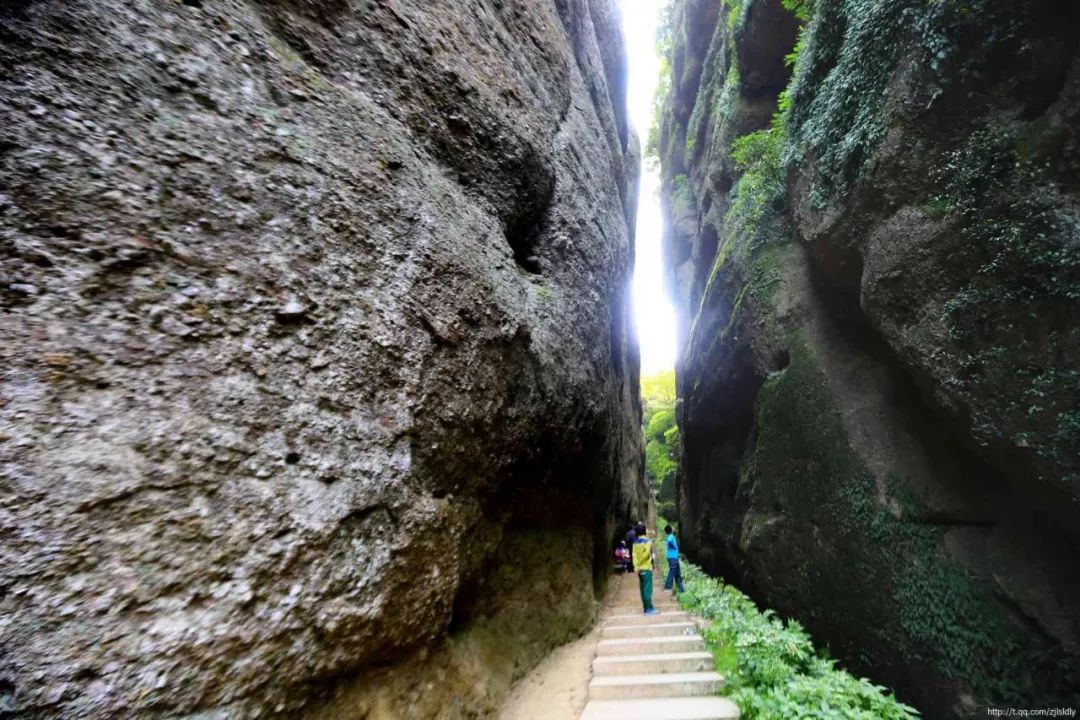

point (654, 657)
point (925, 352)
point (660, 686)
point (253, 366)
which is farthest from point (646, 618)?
point (253, 366)

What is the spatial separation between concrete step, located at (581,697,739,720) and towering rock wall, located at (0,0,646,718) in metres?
1.09

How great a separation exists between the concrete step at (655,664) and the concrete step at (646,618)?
2094 millimetres

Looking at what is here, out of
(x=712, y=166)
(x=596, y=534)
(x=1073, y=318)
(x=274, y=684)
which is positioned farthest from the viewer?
(x=712, y=166)

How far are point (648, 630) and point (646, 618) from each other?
3.70ft

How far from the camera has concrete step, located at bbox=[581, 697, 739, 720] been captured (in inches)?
171

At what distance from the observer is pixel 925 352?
23.0ft

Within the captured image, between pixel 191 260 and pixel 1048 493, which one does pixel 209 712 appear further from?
pixel 1048 493

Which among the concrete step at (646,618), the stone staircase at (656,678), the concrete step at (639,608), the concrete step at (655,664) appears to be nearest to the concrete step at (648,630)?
the stone staircase at (656,678)

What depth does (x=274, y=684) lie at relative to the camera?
2697 mm

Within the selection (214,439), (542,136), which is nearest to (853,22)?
(542,136)

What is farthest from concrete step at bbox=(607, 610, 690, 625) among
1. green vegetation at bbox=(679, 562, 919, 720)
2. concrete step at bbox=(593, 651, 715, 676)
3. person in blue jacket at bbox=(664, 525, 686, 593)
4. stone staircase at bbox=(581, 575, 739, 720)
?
concrete step at bbox=(593, 651, 715, 676)

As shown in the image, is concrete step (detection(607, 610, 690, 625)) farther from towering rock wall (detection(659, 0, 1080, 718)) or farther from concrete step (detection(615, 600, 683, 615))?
towering rock wall (detection(659, 0, 1080, 718))

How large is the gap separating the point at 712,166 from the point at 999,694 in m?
15.4

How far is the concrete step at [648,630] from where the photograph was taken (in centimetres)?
691
